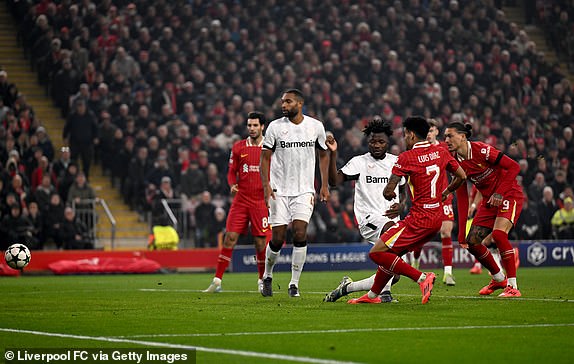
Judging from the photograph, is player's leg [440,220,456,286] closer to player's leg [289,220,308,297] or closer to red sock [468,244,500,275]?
red sock [468,244,500,275]

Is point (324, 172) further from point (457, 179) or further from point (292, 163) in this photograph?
point (457, 179)

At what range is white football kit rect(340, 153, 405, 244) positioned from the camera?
14016mm

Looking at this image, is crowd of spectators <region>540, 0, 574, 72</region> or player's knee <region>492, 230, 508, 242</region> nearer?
player's knee <region>492, 230, 508, 242</region>

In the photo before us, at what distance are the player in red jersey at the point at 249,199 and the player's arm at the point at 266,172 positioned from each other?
5.94 ft

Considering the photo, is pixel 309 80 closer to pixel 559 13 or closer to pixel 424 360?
pixel 559 13

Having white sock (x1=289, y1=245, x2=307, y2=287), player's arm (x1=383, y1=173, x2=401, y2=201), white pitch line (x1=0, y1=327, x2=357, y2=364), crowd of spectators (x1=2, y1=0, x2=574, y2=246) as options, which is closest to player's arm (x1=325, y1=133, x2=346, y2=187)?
white sock (x1=289, y1=245, x2=307, y2=287)

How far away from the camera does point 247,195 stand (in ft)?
53.3

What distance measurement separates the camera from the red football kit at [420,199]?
11930mm

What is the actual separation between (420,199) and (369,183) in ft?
6.77

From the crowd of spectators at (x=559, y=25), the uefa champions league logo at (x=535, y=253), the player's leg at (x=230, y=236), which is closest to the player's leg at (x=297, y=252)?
the player's leg at (x=230, y=236)

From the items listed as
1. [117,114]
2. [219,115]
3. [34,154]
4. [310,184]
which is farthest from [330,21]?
[310,184]

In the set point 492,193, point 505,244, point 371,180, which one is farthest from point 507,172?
point 371,180

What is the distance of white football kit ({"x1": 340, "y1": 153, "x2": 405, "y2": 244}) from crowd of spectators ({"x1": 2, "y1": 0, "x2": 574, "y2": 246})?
41.9 ft

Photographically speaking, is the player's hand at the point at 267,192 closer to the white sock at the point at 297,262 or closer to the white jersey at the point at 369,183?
the white sock at the point at 297,262
